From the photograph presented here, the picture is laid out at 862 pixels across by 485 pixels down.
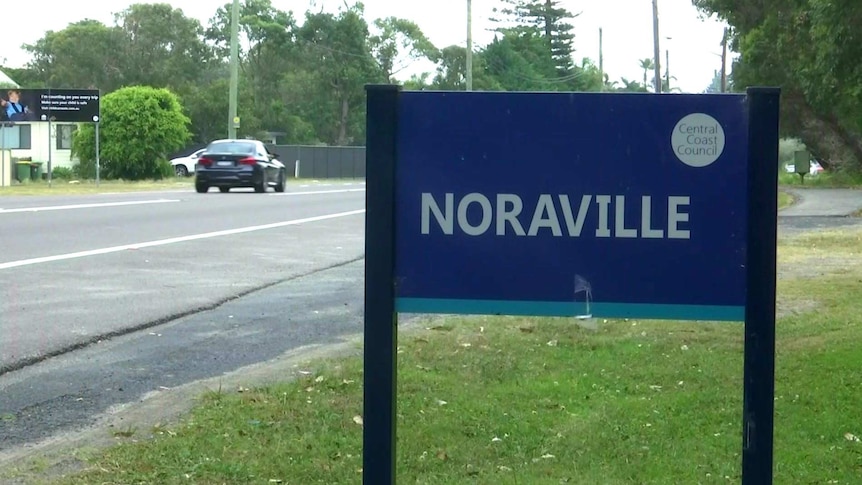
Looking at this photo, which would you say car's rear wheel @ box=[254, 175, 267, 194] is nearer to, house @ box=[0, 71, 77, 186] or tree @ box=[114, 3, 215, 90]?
house @ box=[0, 71, 77, 186]

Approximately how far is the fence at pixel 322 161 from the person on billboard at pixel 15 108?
16187mm

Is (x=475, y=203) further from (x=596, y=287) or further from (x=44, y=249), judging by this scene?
(x=44, y=249)

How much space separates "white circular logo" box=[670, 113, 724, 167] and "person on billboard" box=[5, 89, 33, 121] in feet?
135

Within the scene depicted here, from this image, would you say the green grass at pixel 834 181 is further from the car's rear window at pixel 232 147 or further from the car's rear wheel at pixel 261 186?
the car's rear window at pixel 232 147

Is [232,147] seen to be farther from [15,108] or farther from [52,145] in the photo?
[52,145]

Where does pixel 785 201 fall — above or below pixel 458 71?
below

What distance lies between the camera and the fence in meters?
60.2

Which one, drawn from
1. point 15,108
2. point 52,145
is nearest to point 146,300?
point 15,108

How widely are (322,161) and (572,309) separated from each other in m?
59.6

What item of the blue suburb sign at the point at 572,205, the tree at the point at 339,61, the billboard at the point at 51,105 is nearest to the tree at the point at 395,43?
the tree at the point at 339,61

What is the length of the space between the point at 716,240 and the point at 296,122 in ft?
244

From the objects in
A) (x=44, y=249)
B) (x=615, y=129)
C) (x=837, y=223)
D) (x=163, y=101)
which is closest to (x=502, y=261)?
Answer: (x=615, y=129)

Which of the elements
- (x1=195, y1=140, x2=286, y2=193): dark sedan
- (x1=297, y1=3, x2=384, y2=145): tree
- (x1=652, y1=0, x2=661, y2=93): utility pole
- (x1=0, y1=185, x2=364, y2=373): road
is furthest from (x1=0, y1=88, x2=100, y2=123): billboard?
(x1=297, y1=3, x2=384, y2=145): tree

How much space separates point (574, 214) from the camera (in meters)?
3.97
